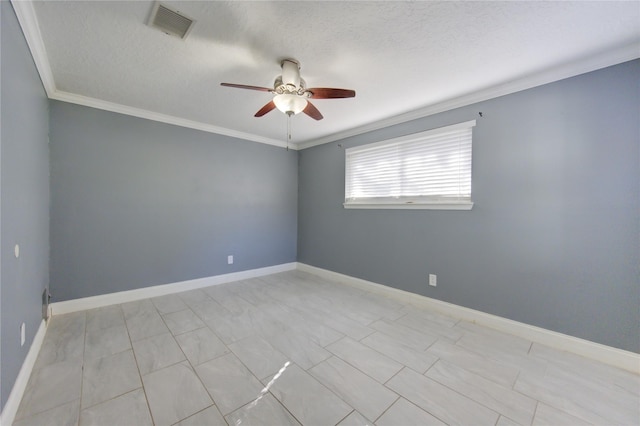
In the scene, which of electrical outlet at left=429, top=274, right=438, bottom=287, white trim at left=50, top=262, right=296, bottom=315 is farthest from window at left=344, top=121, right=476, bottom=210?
white trim at left=50, top=262, right=296, bottom=315

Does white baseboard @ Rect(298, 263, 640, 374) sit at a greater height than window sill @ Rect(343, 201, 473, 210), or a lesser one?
lesser

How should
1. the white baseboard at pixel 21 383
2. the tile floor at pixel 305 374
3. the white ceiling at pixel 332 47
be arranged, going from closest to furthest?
the white baseboard at pixel 21 383 < the tile floor at pixel 305 374 < the white ceiling at pixel 332 47

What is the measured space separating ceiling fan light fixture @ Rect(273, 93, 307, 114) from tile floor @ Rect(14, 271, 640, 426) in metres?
2.09

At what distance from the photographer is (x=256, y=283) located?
3.91 metres

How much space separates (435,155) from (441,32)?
1447mm

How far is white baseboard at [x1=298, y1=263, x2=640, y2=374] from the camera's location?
6.27 ft

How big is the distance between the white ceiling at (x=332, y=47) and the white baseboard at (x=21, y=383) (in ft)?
7.38

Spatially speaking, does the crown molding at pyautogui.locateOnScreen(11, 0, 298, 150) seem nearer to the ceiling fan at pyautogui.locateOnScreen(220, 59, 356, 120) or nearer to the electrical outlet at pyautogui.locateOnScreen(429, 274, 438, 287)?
the ceiling fan at pyautogui.locateOnScreen(220, 59, 356, 120)

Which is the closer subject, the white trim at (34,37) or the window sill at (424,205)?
the white trim at (34,37)

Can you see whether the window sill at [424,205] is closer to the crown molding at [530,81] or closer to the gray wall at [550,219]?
the gray wall at [550,219]

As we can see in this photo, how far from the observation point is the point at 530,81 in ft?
7.56

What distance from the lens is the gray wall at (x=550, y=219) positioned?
193cm

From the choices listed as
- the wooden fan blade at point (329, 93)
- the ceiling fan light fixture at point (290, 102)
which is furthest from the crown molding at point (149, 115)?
the wooden fan blade at point (329, 93)

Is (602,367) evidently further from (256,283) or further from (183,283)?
(183,283)
